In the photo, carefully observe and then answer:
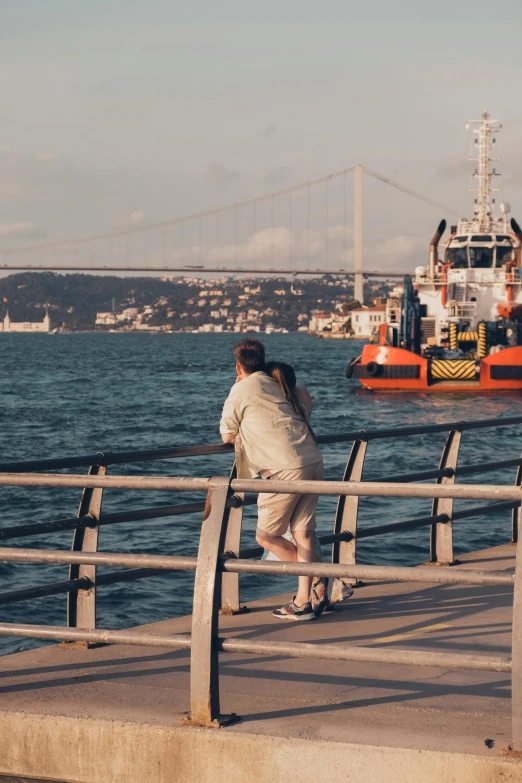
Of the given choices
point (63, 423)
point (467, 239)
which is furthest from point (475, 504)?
point (467, 239)

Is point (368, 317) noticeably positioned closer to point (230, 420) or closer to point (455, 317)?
point (455, 317)

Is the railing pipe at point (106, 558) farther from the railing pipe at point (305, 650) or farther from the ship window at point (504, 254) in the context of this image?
the ship window at point (504, 254)

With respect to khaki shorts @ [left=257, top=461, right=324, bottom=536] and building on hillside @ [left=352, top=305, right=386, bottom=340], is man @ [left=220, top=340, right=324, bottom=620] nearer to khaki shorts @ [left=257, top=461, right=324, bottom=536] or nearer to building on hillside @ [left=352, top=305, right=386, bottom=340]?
khaki shorts @ [left=257, top=461, right=324, bottom=536]

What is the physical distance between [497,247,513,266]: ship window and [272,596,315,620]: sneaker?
47870 mm

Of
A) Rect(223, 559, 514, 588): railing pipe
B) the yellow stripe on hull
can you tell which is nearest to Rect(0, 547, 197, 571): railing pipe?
Rect(223, 559, 514, 588): railing pipe

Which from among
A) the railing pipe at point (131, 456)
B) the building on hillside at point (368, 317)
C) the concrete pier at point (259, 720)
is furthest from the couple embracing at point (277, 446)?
the building on hillside at point (368, 317)

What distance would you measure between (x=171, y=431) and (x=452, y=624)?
29241 millimetres

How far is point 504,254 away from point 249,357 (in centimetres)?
4812

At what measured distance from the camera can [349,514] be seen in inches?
250

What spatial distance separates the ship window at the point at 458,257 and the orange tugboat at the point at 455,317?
0.15 ft

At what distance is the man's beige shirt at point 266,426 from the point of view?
17.0 ft

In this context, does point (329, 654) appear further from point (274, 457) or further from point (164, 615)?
point (164, 615)

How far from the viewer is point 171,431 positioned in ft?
113

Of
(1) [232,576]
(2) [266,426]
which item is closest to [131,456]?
(2) [266,426]
